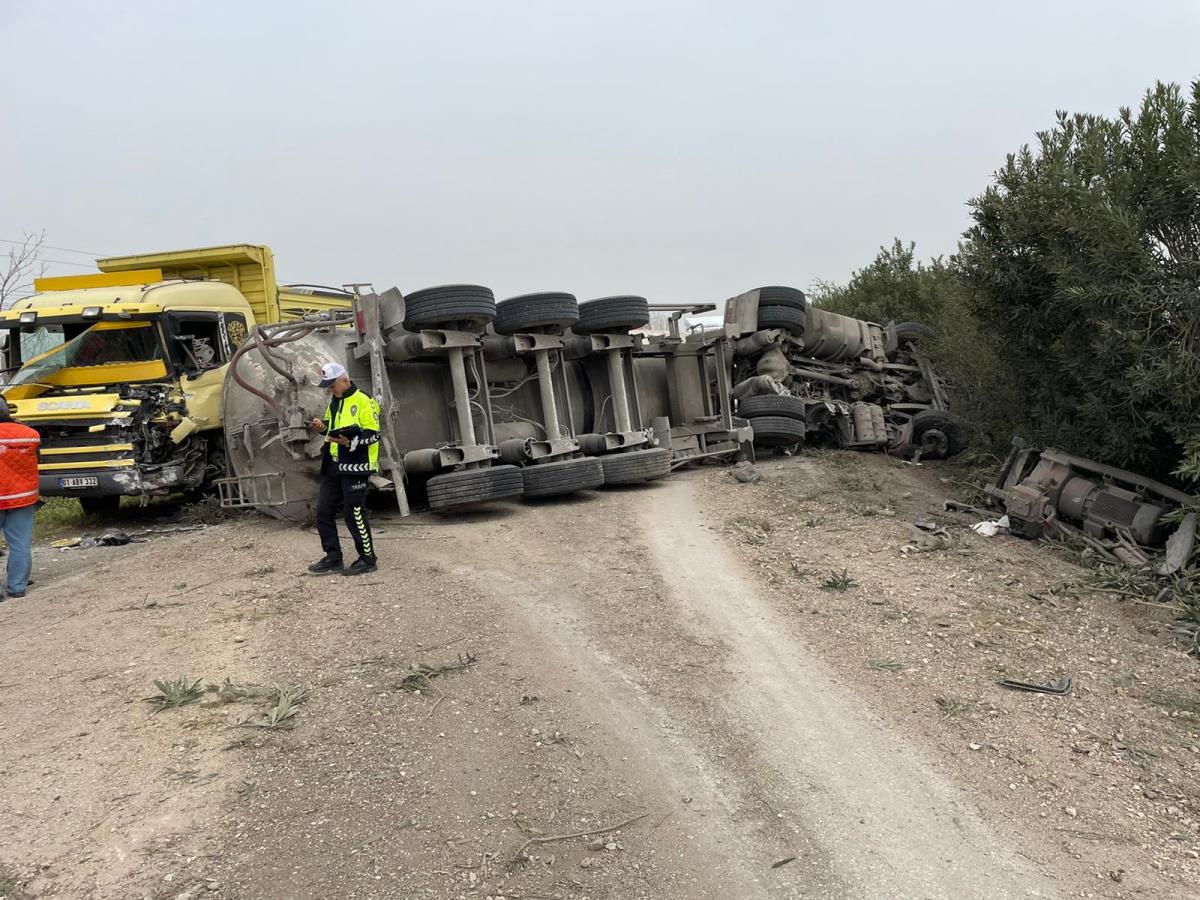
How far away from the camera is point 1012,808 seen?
3.39m

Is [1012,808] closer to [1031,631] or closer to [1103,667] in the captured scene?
[1103,667]

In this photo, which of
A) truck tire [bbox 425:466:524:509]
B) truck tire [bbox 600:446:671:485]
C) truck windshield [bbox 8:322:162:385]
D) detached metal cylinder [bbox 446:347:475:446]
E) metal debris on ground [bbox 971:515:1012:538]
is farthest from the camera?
truck windshield [bbox 8:322:162:385]

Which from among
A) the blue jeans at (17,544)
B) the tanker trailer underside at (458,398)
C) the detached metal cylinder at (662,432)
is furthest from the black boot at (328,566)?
the detached metal cylinder at (662,432)

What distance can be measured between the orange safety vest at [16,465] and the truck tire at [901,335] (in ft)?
40.3

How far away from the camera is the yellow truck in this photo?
9031 mm

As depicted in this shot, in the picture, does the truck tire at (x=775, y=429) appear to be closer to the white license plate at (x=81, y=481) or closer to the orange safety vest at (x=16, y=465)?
the white license plate at (x=81, y=481)

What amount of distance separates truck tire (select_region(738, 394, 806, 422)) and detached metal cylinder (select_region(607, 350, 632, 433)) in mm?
2395

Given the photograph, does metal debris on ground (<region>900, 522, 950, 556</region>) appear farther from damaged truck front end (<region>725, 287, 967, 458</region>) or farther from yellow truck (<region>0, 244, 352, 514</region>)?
yellow truck (<region>0, 244, 352, 514</region>)

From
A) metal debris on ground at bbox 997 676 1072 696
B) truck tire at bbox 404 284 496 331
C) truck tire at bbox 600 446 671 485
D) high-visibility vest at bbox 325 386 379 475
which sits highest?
truck tire at bbox 404 284 496 331

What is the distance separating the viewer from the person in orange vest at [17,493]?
6625 millimetres

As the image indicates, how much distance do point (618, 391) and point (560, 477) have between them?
1729 millimetres

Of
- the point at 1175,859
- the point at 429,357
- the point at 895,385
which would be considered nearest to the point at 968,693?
the point at 1175,859

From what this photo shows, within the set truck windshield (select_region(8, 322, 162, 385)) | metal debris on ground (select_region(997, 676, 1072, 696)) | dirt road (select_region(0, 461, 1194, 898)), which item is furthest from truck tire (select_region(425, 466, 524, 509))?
metal debris on ground (select_region(997, 676, 1072, 696))

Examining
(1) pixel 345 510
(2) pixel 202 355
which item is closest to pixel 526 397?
(1) pixel 345 510
